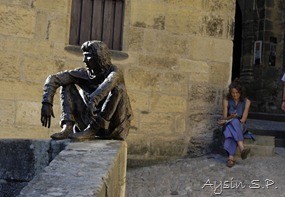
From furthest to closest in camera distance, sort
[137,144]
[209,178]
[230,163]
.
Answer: [137,144]
[230,163]
[209,178]

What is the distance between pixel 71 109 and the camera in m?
3.99

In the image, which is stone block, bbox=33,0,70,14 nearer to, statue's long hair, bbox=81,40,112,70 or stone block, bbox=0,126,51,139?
stone block, bbox=0,126,51,139

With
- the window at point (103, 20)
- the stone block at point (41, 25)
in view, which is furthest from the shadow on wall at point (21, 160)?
the window at point (103, 20)

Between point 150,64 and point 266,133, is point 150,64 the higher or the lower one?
the higher one

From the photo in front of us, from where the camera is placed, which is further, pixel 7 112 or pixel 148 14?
pixel 148 14

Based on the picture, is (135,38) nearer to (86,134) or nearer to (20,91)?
(20,91)

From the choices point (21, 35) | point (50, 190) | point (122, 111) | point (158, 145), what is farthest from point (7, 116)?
point (50, 190)

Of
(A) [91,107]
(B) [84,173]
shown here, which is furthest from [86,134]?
(B) [84,173]

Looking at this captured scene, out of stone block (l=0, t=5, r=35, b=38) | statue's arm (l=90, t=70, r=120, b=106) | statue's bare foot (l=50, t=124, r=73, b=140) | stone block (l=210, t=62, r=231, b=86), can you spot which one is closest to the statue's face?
statue's arm (l=90, t=70, r=120, b=106)

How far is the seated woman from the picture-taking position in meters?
6.37

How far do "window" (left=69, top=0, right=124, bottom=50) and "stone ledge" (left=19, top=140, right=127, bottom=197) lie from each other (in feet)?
10.5

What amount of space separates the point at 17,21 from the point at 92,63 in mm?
2605

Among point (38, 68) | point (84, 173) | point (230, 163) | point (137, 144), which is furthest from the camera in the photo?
point (137, 144)

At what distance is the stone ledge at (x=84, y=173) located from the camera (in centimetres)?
239
